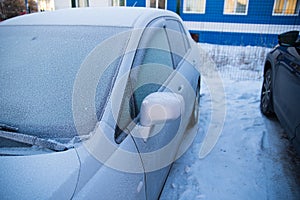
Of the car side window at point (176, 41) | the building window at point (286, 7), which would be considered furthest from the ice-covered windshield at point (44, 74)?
the building window at point (286, 7)

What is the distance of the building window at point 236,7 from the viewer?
12.2 meters

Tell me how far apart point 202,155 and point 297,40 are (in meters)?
1.79

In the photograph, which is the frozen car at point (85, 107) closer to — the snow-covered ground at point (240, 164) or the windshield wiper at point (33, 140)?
the windshield wiper at point (33, 140)

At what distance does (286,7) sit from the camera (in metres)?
11.9

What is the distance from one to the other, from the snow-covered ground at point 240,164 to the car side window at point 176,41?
3.79 feet

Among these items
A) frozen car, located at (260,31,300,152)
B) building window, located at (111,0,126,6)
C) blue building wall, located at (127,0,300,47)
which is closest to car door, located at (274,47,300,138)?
frozen car, located at (260,31,300,152)

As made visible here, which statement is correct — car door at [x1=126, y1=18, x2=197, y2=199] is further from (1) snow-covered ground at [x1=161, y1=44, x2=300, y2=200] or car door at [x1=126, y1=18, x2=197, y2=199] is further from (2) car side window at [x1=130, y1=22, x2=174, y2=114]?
(1) snow-covered ground at [x1=161, y1=44, x2=300, y2=200]

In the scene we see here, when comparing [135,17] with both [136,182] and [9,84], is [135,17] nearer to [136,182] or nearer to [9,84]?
[9,84]

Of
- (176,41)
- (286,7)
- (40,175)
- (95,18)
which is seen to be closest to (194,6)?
(286,7)

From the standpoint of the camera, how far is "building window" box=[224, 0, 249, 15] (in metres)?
12.2

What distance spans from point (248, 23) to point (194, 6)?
282 cm

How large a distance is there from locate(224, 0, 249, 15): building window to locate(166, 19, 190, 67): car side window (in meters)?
10.5

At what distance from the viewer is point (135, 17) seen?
197cm

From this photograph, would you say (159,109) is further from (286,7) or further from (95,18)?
(286,7)
